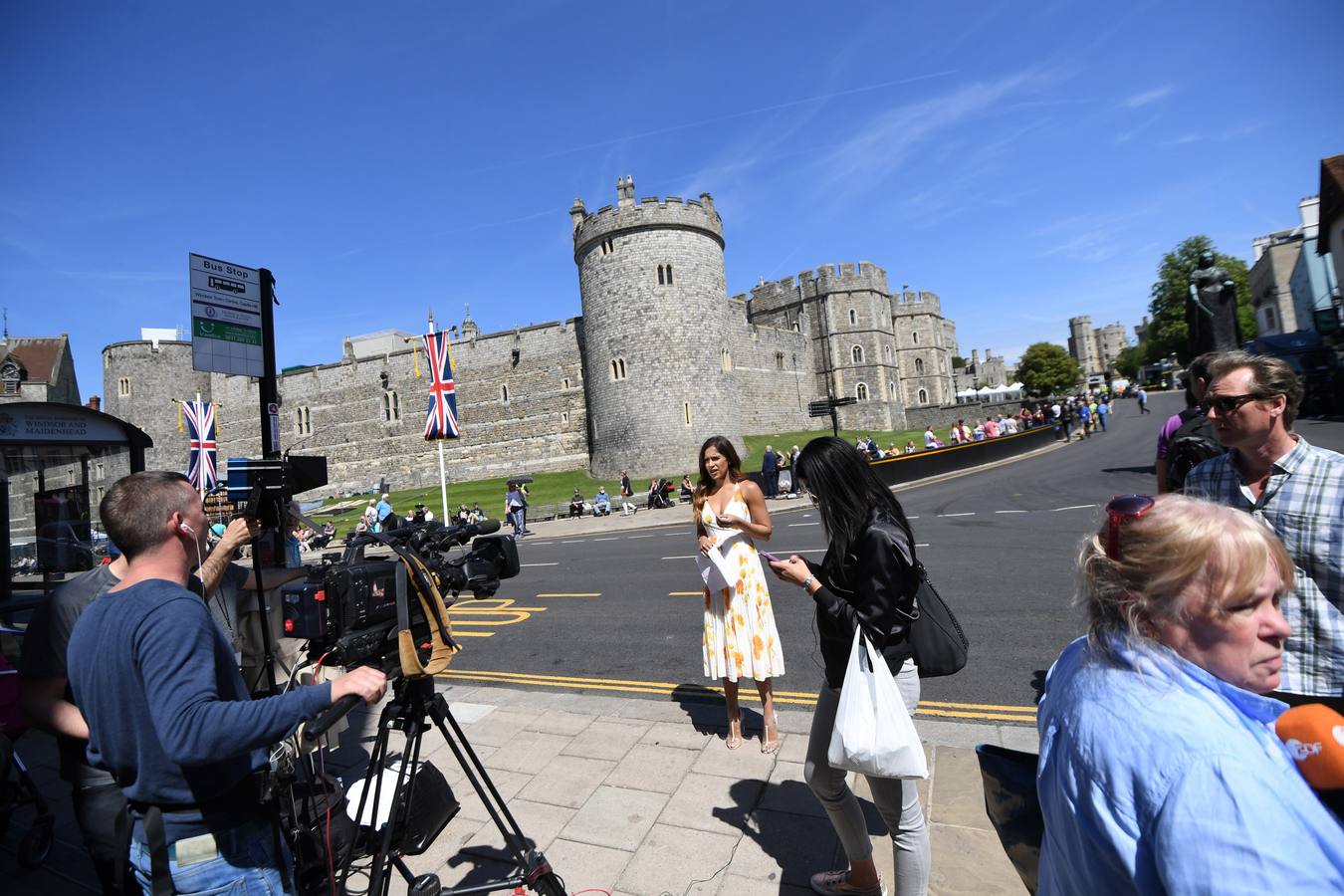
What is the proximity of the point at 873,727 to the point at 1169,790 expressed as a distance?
1.34 meters

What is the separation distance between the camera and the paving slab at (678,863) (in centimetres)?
287

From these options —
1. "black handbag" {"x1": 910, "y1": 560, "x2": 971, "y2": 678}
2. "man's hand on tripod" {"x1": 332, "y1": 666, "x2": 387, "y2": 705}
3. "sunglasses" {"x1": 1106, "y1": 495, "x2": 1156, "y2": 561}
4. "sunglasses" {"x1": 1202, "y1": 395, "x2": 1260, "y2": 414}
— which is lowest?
"black handbag" {"x1": 910, "y1": 560, "x2": 971, "y2": 678}

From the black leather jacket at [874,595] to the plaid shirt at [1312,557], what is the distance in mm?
1154

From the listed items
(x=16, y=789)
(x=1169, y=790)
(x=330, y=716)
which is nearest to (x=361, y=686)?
(x=330, y=716)

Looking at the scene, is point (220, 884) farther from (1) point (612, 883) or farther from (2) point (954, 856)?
(2) point (954, 856)

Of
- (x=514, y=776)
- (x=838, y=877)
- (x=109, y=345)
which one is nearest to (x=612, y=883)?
(x=838, y=877)

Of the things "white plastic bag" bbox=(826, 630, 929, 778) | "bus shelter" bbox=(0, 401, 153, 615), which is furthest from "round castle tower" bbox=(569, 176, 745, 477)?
"white plastic bag" bbox=(826, 630, 929, 778)

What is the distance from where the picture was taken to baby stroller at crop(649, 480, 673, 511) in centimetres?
2206

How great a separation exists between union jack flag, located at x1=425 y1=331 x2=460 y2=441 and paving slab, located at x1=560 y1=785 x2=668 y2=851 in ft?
52.7

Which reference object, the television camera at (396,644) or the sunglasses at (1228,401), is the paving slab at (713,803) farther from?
the sunglasses at (1228,401)

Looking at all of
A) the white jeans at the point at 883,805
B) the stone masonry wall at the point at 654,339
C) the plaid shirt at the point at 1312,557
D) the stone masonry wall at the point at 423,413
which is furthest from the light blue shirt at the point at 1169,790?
the stone masonry wall at the point at 423,413

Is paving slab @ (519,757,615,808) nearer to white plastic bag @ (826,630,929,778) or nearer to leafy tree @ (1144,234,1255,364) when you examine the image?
white plastic bag @ (826,630,929,778)

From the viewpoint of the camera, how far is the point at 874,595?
238 centimetres

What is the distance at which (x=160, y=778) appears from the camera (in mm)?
1760
